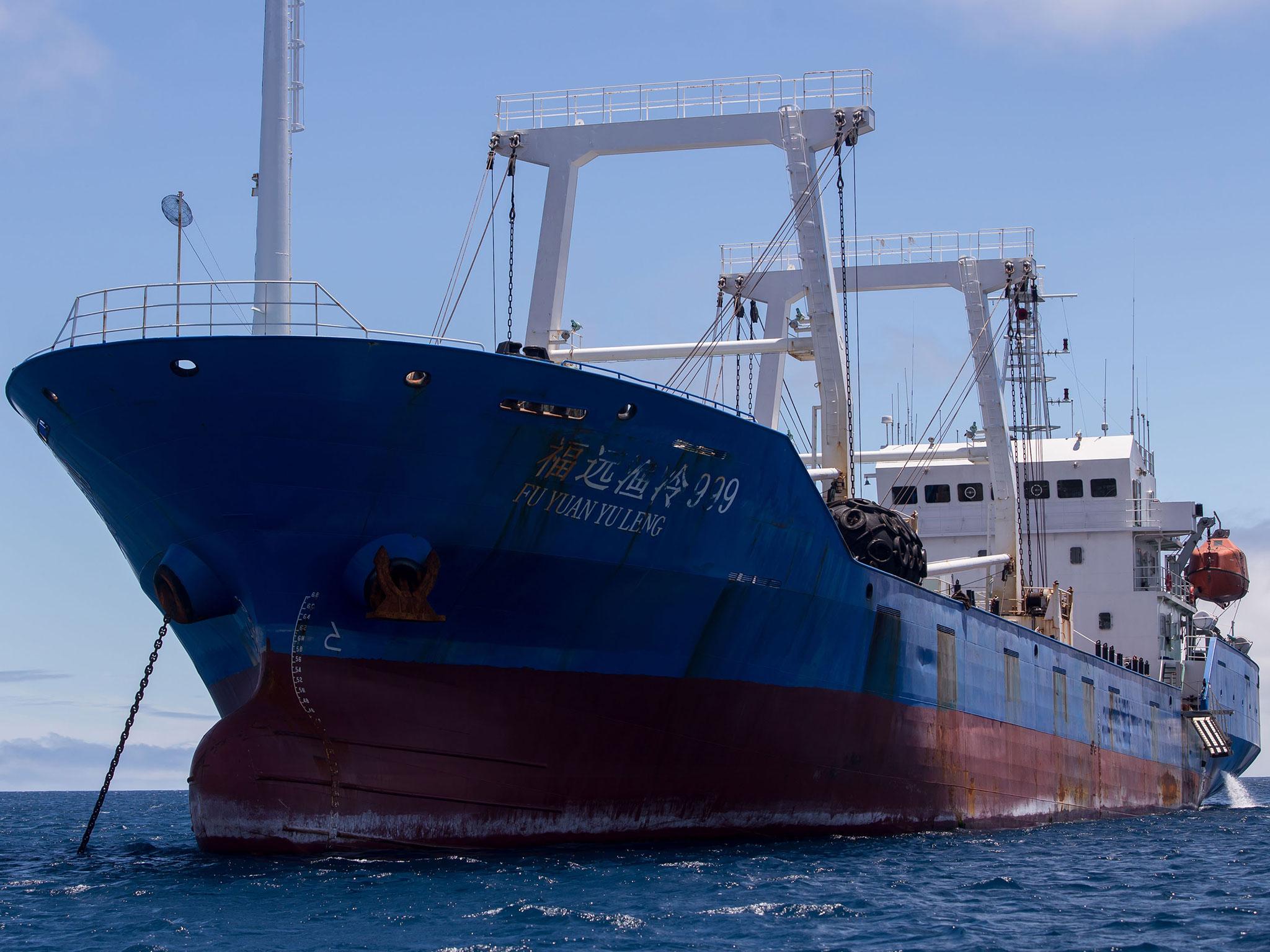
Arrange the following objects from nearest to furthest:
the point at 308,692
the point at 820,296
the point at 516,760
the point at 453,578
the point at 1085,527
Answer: the point at 308,692, the point at 453,578, the point at 516,760, the point at 820,296, the point at 1085,527

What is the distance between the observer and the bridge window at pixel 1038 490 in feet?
105

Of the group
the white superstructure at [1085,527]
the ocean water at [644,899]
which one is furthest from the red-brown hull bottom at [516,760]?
the white superstructure at [1085,527]

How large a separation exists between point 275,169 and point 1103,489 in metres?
21.0

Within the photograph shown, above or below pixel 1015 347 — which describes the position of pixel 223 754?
below

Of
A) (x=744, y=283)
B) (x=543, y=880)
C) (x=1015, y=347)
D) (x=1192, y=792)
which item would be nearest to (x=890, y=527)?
(x=744, y=283)

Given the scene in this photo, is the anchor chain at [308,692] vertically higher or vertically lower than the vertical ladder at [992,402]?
lower

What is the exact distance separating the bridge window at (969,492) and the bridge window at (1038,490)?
3.36 ft

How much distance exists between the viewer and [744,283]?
25453 mm

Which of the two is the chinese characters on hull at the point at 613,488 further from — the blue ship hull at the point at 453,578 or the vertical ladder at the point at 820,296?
the vertical ladder at the point at 820,296

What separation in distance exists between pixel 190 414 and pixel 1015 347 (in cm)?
2181

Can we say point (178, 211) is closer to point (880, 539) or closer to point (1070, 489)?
point (880, 539)

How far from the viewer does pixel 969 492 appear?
32750mm

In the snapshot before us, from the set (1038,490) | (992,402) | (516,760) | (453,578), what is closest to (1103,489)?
(1038,490)

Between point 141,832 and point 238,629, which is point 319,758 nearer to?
point 238,629
